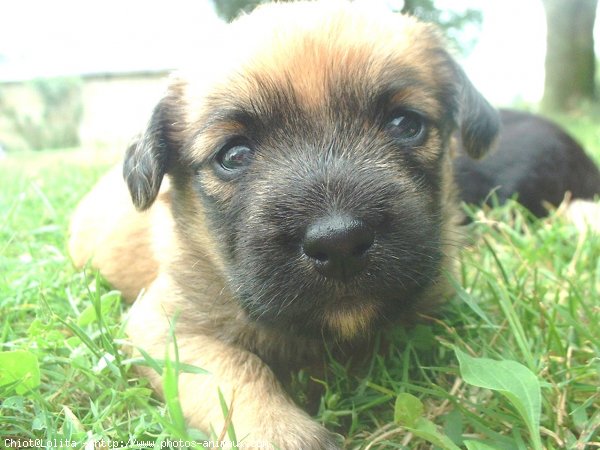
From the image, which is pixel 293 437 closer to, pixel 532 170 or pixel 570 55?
pixel 532 170

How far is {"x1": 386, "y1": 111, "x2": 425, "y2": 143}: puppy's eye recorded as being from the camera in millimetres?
1950

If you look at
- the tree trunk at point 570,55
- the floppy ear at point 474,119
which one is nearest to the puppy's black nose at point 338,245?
the floppy ear at point 474,119

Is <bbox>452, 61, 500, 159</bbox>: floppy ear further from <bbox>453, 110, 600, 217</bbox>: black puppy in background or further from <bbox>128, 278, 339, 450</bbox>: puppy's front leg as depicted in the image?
<bbox>128, 278, 339, 450</bbox>: puppy's front leg

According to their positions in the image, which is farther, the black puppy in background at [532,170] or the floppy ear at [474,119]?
the black puppy in background at [532,170]

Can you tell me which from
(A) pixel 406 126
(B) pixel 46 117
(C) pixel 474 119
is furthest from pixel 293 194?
(B) pixel 46 117

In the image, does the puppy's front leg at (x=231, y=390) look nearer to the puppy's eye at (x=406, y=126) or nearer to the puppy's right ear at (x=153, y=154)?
the puppy's right ear at (x=153, y=154)

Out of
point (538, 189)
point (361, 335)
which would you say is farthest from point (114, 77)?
point (361, 335)

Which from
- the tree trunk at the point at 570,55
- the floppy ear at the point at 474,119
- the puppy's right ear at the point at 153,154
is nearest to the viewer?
the puppy's right ear at the point at 153,154

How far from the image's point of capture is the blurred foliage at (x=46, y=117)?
1889 cm

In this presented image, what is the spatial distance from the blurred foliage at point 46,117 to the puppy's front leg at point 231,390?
57.7ft

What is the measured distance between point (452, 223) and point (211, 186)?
98cm

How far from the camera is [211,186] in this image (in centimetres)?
202

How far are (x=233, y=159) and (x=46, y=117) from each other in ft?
65.7

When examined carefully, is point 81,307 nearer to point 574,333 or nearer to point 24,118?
point 574,333
